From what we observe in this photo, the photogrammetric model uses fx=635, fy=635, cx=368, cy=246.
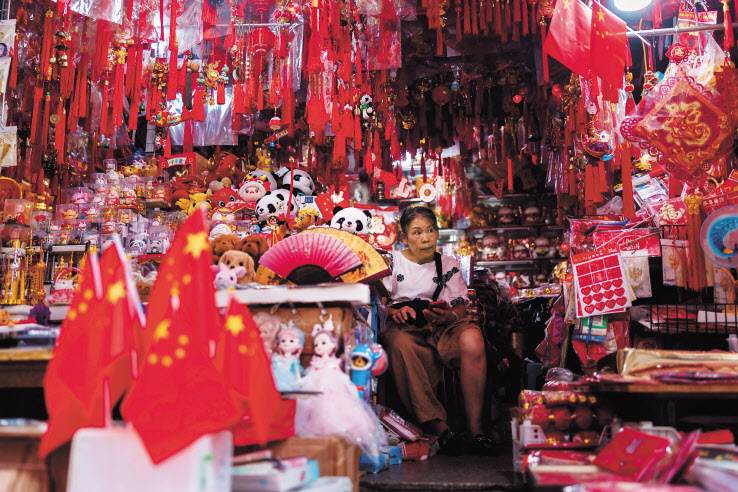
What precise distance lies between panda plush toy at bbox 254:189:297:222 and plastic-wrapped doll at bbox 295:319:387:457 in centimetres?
317

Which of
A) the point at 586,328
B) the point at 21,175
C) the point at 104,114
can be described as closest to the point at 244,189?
the point at 104,114

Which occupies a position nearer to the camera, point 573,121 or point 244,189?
point 573,121

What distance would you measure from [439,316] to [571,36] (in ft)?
5.43

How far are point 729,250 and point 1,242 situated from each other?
16.2ft

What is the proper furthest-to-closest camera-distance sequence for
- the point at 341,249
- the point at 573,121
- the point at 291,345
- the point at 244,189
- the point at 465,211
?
the point at 465,211
the point at 244,189
the point at 573,121
the point at 341,249
the point at 291,345

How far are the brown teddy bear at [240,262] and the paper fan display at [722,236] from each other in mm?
2264

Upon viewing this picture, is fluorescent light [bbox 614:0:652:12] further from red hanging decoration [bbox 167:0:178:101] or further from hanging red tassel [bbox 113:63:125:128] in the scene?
hanging red tassel [bbox 113:63:125:128]

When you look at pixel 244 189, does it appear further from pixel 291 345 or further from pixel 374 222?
pixel 291 345

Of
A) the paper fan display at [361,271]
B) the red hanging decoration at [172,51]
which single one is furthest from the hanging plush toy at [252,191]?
the paper fan display at [361,271]

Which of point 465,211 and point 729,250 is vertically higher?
point 465,211

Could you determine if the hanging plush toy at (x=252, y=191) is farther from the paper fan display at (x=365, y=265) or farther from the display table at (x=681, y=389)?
the display table at (x=681, y=389)

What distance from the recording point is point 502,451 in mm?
3318

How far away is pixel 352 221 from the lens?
442 centimetres

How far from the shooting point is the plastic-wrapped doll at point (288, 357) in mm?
2189
